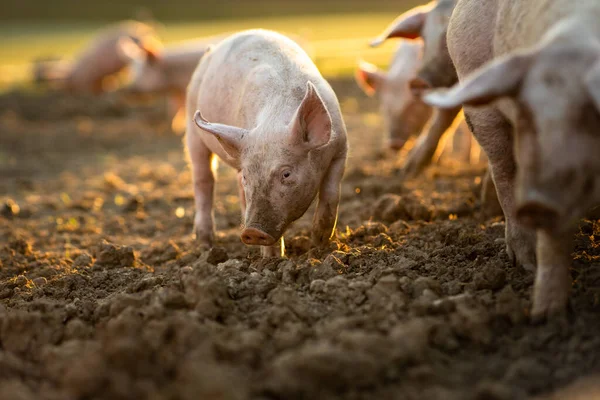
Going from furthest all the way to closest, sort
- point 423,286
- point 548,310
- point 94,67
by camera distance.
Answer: point 94,67 < point 423,286 < point 548,310

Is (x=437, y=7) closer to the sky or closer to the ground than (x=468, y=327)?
closer to the sky

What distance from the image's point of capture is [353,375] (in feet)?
9.94

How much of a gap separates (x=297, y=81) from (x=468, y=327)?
2.16 meters

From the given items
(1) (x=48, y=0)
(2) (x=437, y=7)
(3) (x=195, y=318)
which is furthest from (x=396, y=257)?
(1) (x=48, y=0)

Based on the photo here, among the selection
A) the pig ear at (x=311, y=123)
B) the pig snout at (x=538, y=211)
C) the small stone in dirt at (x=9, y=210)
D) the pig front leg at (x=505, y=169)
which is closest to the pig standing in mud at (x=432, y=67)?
the pig front leg at (x=505, y=169)

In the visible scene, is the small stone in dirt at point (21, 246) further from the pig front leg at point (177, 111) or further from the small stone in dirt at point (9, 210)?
the pig front leg at point (177, 111)

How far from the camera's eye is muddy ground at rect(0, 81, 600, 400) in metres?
3.05

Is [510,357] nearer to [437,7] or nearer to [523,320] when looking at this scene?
[523,320]

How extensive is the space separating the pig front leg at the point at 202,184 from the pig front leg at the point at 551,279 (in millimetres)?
2862

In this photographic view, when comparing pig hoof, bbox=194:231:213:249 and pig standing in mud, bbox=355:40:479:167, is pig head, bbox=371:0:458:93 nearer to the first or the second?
pig standing in mud, bbox=355:40:479:167

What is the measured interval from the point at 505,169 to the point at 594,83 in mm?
1478

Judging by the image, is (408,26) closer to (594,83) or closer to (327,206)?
(327,206)

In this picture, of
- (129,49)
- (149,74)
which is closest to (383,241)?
(149,74)

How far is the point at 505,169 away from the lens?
14.6 ft
